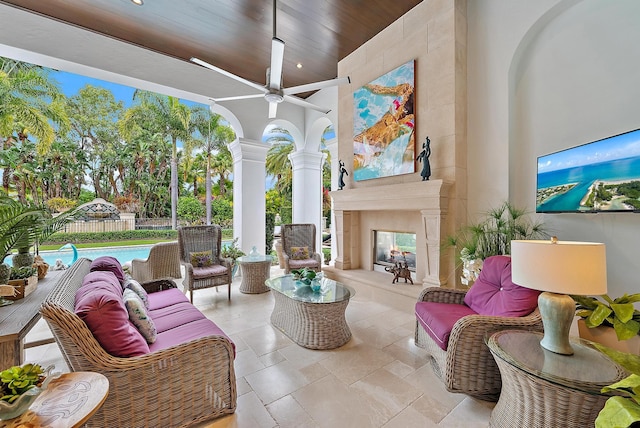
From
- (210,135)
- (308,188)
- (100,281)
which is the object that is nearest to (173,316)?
(100,281)

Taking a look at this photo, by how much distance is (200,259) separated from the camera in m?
3.90

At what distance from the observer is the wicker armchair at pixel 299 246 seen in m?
4.47

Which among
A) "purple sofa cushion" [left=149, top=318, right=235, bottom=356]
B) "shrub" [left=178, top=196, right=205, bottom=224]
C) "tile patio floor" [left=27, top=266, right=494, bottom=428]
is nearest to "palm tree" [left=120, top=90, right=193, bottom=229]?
"shrub" [left=178, top=196, right=205, bottom=224]

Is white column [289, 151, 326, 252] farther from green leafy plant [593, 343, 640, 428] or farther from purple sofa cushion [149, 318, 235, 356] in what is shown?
green leafy plant [593, 343, 640, 428]

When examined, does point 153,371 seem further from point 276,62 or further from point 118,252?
point 118,252

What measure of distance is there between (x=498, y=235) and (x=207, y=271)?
3614 millimetres

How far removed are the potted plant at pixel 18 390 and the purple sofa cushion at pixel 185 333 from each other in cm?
69

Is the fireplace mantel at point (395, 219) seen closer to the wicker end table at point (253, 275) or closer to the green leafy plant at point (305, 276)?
the wicker end table at point (253, 275)

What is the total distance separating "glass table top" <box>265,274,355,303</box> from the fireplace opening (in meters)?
1.46

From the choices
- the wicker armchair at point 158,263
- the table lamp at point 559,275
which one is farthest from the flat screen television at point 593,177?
the wicker armchair at point 158,263

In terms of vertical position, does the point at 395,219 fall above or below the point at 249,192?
below

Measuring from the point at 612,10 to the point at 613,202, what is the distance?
68.3 inches

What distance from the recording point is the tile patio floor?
166cm

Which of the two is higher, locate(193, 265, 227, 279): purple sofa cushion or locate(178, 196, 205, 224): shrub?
locate(178, 196, 205, 224): shrub
